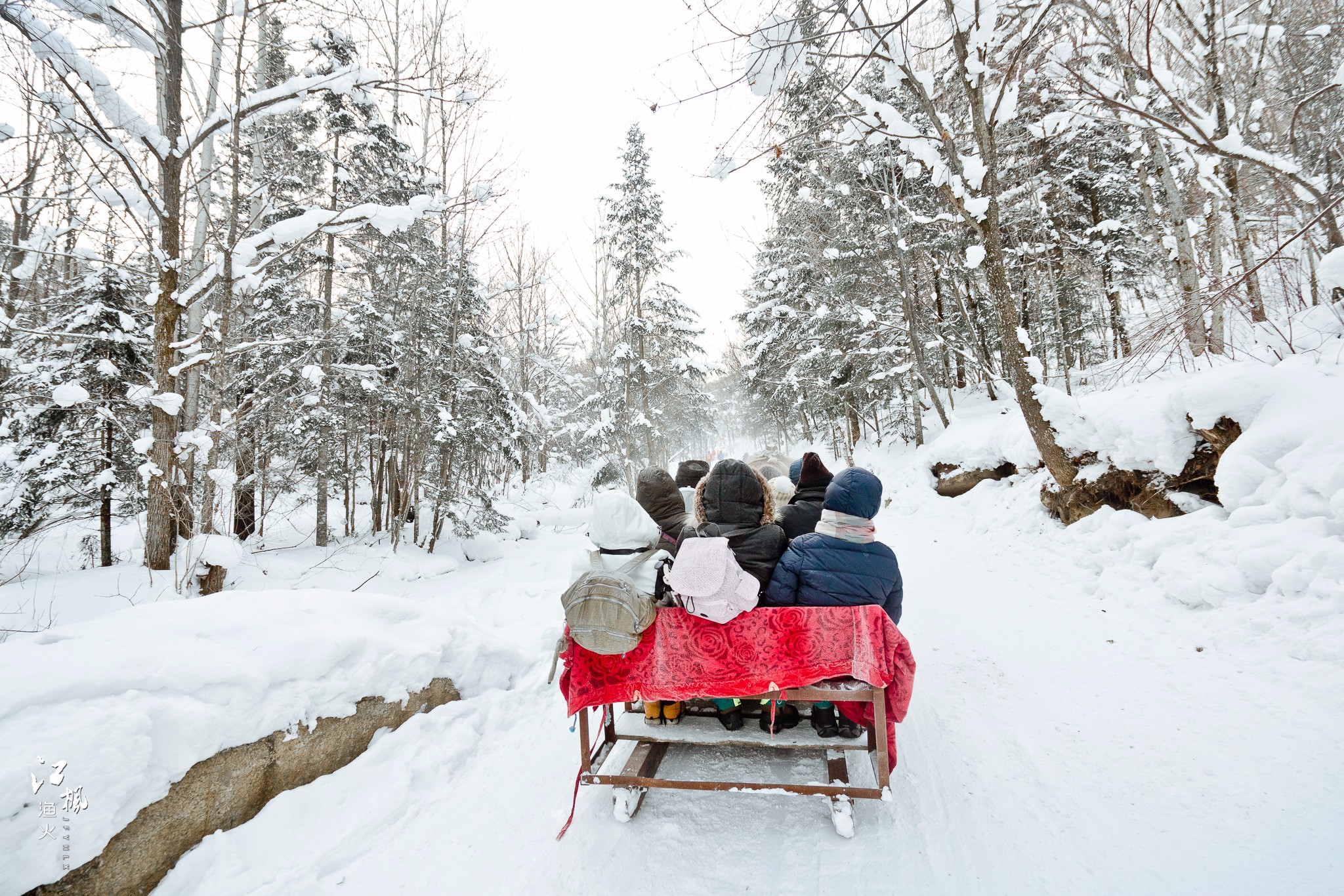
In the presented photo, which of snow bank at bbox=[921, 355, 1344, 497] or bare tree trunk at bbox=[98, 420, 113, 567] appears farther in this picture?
bare tree trunk at bbox=[98, 420, 113, 567]

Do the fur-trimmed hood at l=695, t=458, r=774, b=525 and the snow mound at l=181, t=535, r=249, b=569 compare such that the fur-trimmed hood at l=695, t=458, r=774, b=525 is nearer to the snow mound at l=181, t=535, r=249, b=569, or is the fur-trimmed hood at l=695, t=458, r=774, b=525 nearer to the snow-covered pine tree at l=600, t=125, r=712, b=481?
the snow mound at l=181, t=535, r=249, b=569

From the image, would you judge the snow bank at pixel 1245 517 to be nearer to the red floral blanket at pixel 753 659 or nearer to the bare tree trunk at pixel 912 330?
the red floral blanket at pixel 753 659

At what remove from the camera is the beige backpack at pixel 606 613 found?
231 cm

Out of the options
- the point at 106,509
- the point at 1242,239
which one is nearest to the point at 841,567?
the point at 1242,239

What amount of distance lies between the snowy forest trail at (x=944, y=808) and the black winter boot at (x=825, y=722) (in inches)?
10.3

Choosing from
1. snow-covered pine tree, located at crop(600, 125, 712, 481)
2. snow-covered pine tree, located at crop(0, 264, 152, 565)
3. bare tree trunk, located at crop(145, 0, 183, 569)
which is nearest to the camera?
bare tree trunk, located at crop(145, 0, 183, 569)

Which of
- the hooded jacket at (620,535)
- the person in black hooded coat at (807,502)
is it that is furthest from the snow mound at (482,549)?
the hooded jacket at (620,535)

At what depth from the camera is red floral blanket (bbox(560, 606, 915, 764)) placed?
2.34 meters

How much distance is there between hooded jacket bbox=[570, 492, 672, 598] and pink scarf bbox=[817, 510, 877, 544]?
0.96 metres

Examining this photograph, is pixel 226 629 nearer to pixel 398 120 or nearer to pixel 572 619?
pixel 572 619

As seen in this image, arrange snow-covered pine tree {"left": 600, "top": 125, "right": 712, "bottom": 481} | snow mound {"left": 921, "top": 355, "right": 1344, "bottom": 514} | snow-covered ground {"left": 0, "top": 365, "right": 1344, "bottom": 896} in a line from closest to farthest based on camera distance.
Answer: snow-covered ground {"left": 0, "top": 365, "right": 1344, "bottom": 896}, snow mound {"left": 921, "top": 355, "right": 1344, "bottom": 514}, snow-covered pine tree {"left": 600, "top": 125, "right": 712, "bottom": 481}

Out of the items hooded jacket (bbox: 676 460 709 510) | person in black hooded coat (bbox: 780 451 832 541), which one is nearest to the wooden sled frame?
person in black hooded coat (bbox: 780 451 832 541)

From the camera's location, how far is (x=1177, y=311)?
323 cm

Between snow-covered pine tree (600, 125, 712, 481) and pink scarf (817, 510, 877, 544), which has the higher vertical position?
snow-covered pine tree (600, 125, 712, 481)
